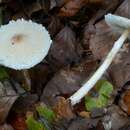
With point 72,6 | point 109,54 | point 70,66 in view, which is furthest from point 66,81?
point 72,6

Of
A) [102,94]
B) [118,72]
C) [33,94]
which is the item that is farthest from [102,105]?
[33,94]

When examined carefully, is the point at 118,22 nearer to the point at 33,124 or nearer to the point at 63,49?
the point at 63,49

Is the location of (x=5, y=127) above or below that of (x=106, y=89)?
below

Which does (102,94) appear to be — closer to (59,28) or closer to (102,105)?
(102,105)

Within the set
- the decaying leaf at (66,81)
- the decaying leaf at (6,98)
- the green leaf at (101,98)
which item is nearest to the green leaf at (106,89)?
the green leaf at (101,98)

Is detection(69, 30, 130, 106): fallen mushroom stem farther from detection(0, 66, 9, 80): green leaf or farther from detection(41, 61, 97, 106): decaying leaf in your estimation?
detection(0, 66, 9, 80): green leaf
